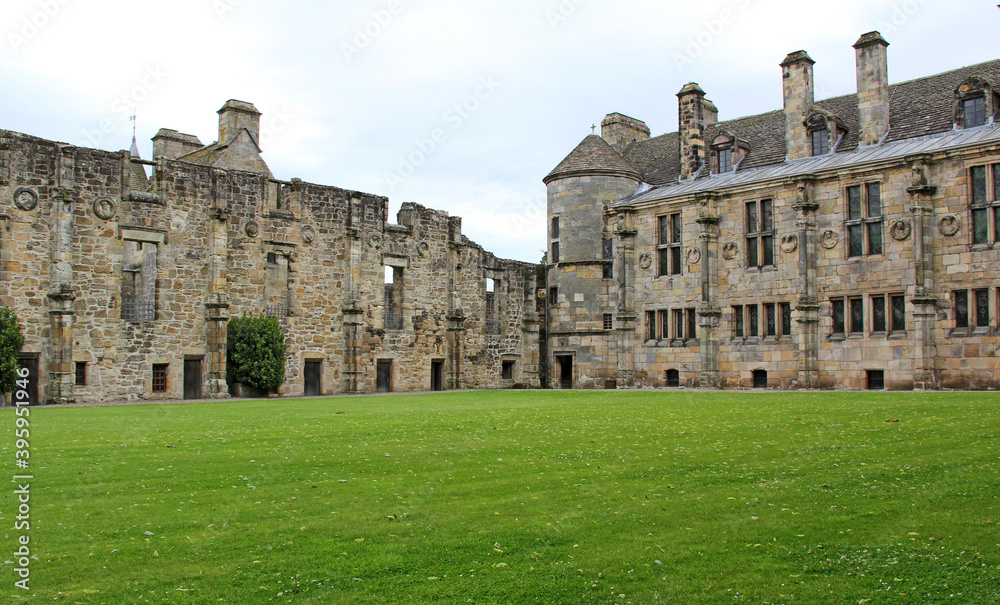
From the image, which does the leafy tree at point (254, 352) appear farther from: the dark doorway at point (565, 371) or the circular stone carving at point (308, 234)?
the dark doorway at point (565, 371)

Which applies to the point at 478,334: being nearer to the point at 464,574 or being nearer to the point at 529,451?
the point at 529,451

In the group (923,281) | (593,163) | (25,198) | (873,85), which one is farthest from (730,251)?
(25,198)

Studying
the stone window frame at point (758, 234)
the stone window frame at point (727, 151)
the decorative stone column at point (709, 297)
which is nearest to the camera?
the stone window frame at point (758, 234)

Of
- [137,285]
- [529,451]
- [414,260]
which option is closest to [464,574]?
[529,451]

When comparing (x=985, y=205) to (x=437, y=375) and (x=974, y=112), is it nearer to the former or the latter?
(x=974, y=112)

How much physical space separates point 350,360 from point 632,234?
1352 centimetres

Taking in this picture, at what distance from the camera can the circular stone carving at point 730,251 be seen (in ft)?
116

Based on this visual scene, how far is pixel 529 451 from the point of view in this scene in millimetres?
12227

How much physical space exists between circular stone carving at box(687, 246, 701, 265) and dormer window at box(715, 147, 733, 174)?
14.7 ft

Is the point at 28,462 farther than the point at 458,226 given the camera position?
No

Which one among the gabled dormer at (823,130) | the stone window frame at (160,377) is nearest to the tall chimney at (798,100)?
the gabled dormer at (823,130)

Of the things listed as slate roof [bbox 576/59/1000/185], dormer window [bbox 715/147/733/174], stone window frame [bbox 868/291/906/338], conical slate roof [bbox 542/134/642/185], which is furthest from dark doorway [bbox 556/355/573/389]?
stone window frame [bbox 868/291/906/338]

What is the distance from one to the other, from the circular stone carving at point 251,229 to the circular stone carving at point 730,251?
61.2ft

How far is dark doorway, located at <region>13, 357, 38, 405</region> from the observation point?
2745cm
